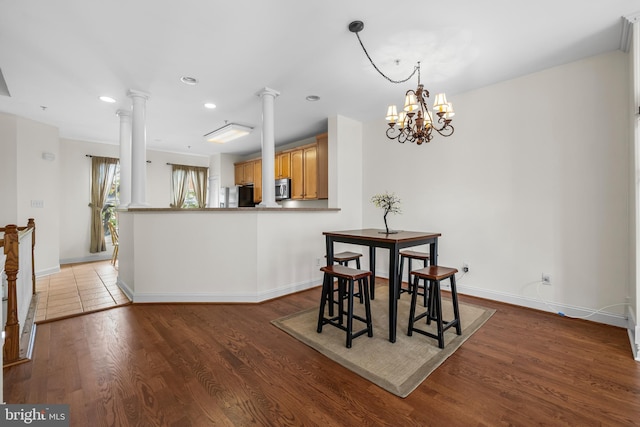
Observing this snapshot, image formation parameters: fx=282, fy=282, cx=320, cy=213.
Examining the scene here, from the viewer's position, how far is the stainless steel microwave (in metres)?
5.55

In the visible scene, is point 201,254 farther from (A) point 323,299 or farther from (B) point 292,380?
(B) point 292,380

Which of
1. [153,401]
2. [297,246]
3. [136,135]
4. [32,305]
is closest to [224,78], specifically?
[136,135]

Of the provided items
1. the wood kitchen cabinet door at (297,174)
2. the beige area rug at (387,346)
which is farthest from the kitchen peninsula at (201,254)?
the wood kitchen cabinet door at (297,174)

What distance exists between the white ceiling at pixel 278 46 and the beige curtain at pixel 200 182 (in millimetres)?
3367

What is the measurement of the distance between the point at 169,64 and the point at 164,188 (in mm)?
4688

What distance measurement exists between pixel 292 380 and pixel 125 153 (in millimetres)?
4274

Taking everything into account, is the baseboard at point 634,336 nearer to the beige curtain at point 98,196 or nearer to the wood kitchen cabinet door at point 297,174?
the wood kitchen cabinet door at point 297,174

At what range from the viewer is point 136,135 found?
355 centimetres

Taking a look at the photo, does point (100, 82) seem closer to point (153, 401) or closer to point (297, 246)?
point (297, 246)

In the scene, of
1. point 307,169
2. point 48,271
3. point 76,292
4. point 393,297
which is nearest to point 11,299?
point 76,292

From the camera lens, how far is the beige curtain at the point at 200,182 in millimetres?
7352

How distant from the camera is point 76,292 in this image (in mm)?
3713

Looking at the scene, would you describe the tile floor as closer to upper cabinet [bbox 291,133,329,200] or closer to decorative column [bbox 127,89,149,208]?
decorative column [bbox 127,89,149,208]

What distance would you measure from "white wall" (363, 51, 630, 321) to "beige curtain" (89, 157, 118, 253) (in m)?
6.31
